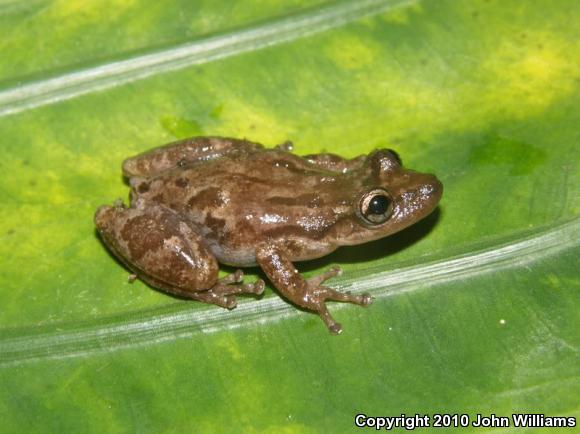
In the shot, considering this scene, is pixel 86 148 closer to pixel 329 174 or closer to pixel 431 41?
pixel 329 174

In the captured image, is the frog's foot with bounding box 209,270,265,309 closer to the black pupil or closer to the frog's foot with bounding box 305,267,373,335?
the frog's foot with bounding box 305,267,373,335

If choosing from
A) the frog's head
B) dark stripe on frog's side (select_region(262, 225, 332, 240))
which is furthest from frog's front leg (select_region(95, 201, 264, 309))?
the frog's head

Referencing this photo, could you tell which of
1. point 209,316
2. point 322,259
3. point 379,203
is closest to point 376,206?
point 379,203

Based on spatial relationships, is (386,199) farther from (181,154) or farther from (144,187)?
(144,187)

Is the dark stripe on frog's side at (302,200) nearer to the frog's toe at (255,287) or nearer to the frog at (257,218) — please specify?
the frog at (257,218)

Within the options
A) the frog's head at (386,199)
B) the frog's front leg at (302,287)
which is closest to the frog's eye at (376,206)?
the frog's head at (386,199)
